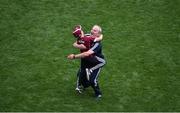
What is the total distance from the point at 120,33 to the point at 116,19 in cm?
86

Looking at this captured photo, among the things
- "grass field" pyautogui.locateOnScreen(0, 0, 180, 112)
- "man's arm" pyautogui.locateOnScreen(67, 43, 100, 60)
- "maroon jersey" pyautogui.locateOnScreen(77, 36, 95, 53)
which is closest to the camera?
"man's arm" pyautogui.locateOnScreen(67, 43, 100, 60)

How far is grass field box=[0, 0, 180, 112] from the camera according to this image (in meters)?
10.7

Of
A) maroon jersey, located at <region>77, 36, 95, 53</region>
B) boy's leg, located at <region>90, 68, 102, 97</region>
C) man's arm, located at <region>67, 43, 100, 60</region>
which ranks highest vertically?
maroon jersey, located at <region>77, 36, 95, 53</region>

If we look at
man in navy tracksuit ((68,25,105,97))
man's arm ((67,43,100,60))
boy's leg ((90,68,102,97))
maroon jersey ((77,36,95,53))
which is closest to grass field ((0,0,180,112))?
boy's leg ((90,68,102,97))

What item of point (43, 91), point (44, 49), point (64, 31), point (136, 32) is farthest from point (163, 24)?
point (43, 91)

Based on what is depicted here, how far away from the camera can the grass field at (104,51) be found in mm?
10695

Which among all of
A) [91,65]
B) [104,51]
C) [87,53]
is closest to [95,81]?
[91,65]

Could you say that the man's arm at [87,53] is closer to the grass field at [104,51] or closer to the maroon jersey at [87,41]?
the maroon jersey at [87,41]

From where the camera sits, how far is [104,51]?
1274cm

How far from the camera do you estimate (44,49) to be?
1274 cm

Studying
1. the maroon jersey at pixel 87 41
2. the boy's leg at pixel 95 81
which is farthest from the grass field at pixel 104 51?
the maroon jersey at pixel 87 41

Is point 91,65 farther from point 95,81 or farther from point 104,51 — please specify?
point 104,51

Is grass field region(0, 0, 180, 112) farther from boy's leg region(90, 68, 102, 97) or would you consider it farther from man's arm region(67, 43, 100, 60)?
man's arm region(67, 43, 100, 60)

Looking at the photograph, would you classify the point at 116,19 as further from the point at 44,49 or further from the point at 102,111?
the point at 102,111
